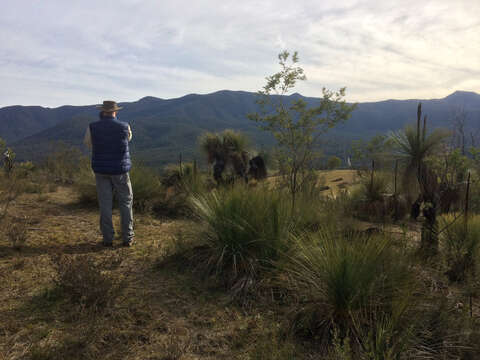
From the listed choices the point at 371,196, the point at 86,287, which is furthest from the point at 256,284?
the point at 371,196

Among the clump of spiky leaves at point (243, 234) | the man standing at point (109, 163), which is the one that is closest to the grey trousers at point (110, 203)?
the man standing at point (109, 163)

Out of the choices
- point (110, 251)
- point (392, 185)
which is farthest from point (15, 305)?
point (392, 185)

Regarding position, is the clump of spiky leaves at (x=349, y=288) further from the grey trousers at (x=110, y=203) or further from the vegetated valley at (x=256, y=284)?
the grey trousers at (x=110, y=203)

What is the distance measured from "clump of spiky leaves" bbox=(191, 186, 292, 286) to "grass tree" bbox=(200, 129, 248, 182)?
6.36 meters

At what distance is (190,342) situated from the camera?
2.62m

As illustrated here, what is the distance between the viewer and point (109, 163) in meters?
4.64

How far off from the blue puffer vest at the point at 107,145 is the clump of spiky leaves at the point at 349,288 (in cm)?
302

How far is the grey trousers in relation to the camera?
15.5ft

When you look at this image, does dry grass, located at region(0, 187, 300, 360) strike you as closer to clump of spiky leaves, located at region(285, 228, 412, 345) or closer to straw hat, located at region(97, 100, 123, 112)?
clump of spiky leaves, located at region(285, 228, 412, 345)

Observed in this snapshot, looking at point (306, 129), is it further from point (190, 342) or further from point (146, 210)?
point (190, 342)

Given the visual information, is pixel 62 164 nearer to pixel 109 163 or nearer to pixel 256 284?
pixel 109 163

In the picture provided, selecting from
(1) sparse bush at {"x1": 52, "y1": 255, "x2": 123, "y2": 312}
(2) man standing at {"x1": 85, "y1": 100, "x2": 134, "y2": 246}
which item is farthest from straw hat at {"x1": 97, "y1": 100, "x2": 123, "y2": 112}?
(1) sparse bush at {"x1": 52, "y1": 255, "x2": 123, "y2": 312}

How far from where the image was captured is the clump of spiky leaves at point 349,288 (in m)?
2.69

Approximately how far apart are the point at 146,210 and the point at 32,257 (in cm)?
289
